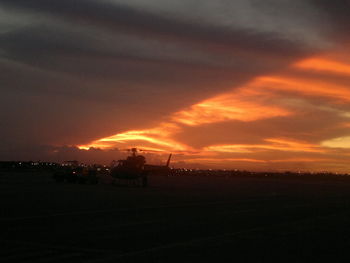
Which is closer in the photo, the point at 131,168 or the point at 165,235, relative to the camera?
the point at 165,235

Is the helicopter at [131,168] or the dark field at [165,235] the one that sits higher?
the helicopter at [131,168]

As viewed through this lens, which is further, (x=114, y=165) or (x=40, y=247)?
(x=114, y=165)

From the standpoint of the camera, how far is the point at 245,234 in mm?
17938

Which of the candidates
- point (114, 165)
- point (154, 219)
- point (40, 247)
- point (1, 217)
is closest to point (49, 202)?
point (1, 217)

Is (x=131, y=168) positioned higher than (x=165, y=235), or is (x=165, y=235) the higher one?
(x=131, y=168)

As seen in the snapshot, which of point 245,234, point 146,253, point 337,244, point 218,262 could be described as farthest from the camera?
point 245,234

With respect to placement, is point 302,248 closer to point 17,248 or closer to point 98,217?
point 17,248

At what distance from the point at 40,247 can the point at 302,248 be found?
806cm

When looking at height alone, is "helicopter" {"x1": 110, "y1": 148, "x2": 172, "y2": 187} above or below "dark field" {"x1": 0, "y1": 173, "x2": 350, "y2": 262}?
above

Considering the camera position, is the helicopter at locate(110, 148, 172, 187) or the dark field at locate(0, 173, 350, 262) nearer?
the dark field at locate(0, 173, 350, 262)

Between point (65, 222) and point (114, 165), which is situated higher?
point (114, 165)

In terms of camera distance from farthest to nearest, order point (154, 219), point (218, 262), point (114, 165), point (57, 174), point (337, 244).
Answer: point (57, 174)
point (114, 165)
point (154, 219)
point (337, 244)
point (218, 262)

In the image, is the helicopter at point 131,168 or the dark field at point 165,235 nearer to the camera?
the dark field at point 165,235

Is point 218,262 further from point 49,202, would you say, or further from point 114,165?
point 114,165
